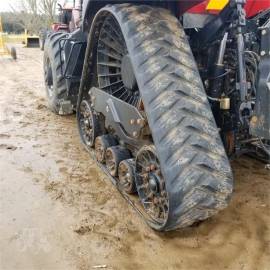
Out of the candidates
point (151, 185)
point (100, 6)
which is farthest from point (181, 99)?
point (100, 6)

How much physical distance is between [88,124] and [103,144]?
60cm

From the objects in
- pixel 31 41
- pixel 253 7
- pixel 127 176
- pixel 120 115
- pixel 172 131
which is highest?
pixel 253 7

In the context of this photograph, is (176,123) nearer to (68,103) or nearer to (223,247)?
(223,247)

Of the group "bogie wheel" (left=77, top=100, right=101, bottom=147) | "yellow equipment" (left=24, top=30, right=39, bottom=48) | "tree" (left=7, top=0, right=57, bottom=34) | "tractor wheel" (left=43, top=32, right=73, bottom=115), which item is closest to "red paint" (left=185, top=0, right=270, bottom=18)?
"bogie wheel" (left=77, top=100, right=101, bottom=147)

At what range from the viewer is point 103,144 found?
13.4 ft

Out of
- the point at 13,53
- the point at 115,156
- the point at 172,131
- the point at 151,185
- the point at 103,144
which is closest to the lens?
the point at 172,131

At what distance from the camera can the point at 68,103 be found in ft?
19.1

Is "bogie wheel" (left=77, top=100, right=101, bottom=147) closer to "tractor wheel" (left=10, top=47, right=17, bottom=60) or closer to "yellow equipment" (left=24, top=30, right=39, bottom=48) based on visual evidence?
"tractor wheel" (left=10, top=47, right=17, bottom=60)

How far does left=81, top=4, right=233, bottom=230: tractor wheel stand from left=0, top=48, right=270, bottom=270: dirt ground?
0.23 meters

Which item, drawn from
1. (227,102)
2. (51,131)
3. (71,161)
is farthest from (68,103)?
(227,102)

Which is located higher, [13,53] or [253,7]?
[253,7]

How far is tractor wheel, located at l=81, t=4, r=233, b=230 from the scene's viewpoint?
8.34ft

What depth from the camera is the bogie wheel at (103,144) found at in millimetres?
4070

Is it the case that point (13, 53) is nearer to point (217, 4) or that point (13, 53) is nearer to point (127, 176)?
point (127, 176)
